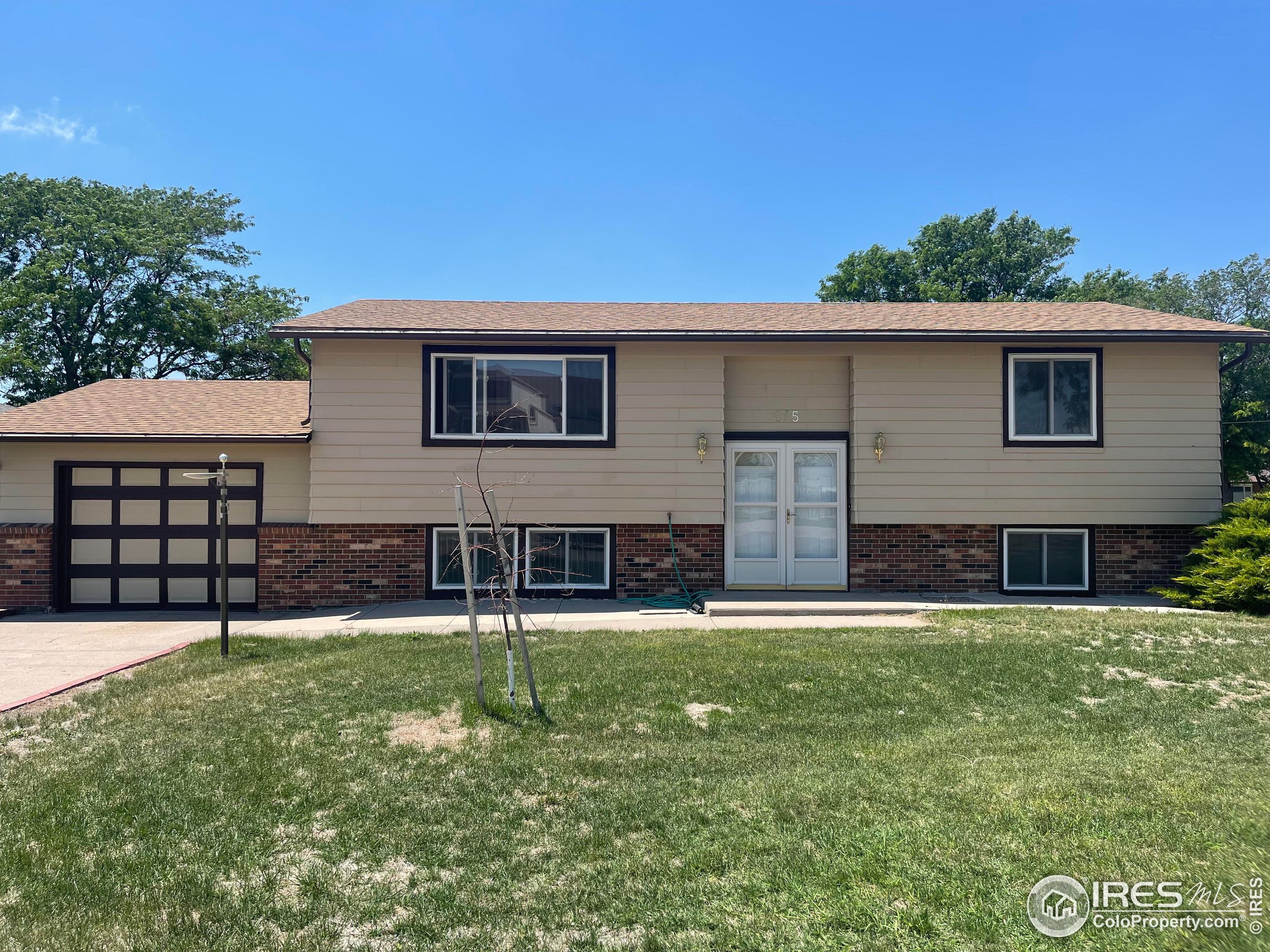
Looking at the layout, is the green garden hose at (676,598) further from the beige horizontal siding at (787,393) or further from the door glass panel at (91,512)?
the door glass panel at (91,512)

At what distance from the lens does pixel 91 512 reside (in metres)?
10.6

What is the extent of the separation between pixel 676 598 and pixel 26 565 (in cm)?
942

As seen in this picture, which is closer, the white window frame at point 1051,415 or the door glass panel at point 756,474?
the white window frame at point 1051,415

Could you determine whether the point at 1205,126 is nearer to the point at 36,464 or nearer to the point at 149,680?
the point at 149,680

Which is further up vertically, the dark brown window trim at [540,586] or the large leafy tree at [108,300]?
the large leafy tree at [108,300]

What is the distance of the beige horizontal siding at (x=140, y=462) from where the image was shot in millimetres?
10391

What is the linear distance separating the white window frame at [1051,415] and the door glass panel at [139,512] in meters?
12.9

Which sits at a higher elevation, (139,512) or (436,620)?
(139,512)

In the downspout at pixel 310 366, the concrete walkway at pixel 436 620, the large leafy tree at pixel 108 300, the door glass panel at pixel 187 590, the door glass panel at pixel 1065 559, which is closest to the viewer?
the concrete walkway at pixel 436 620

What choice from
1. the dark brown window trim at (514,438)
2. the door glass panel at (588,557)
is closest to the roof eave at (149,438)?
the dark brown window trim at (514,438)

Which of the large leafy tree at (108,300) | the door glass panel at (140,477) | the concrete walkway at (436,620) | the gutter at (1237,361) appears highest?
Result: the large leafy tree at (108,300)

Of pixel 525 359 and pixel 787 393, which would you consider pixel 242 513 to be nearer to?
pixel 525 359

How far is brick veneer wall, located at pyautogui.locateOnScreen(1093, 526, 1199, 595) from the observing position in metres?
10.7

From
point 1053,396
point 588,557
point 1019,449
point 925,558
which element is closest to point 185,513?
point 588,557
